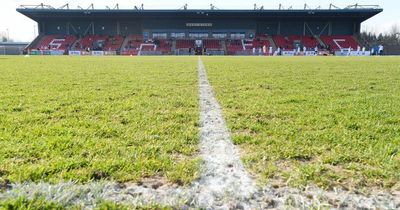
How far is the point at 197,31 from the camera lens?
52250mm

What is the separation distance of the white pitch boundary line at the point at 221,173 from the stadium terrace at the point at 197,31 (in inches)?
1727

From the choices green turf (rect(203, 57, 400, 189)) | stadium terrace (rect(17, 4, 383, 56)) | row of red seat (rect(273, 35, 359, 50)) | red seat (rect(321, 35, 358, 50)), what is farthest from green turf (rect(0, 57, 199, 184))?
red seat (rect(321, 35, 358, 50))

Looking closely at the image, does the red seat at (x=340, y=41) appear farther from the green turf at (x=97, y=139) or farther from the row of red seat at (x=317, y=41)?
the green turf at (x=97, y=139)

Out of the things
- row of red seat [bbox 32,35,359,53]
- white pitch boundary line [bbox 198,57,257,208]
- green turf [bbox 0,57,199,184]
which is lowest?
white pitch boundary line [bbox 198,57,257,208]

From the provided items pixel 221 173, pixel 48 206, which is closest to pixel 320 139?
pixel 221 173

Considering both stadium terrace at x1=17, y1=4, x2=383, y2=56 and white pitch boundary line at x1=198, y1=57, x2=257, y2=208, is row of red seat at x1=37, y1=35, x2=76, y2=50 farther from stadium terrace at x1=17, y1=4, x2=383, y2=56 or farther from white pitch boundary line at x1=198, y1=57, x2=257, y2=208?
white pitch boundary line at x1=198, y1=57, x2=257, y2=208

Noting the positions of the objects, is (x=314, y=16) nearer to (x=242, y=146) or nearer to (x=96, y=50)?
(x=96, y=50)

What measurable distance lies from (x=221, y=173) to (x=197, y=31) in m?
52.1

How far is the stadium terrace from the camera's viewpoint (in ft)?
155

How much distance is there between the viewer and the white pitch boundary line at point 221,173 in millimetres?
1525

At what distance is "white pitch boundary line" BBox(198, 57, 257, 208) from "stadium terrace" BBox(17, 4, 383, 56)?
1727 inches

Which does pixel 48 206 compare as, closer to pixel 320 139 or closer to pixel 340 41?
pixel 320 139

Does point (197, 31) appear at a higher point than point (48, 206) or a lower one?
higher

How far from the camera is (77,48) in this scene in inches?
1932
